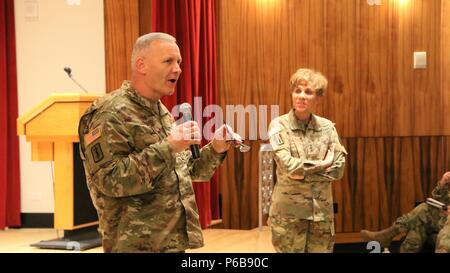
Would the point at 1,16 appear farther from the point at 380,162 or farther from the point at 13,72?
the point at 380,162

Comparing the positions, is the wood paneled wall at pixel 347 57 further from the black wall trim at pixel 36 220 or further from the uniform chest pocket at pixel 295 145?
the black wall trim at pixel 36 220

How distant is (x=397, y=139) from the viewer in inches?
215

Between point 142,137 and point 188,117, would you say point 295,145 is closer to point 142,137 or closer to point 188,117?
point 188,117

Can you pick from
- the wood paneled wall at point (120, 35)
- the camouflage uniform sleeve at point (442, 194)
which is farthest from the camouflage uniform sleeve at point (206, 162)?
the wood paneled wall at point (120, 35)

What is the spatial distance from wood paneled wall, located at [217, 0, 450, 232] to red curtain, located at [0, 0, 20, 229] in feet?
6.65

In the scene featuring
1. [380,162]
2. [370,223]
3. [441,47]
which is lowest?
[370,223]

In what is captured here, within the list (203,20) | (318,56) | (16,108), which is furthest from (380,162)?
(16,108)

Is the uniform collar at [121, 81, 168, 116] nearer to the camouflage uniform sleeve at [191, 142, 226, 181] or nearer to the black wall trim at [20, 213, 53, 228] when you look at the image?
the camouflage uniform sleeve at [191, 142, 226, 181]

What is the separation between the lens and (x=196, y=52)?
5.55 m

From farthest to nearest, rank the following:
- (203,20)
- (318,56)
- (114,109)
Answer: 1. (203,20)
2. (318,56)
3. (114,109)

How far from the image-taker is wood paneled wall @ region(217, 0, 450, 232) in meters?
5.35

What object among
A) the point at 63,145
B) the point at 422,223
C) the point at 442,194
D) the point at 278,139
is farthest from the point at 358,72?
the point at 63,145

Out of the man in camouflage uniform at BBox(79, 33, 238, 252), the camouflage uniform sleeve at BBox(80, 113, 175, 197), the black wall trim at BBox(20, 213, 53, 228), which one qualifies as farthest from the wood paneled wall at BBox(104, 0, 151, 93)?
the camouflage uniform sleeve at BBox(80, 113, 175, 197)

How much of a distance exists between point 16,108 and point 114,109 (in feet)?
13.8
